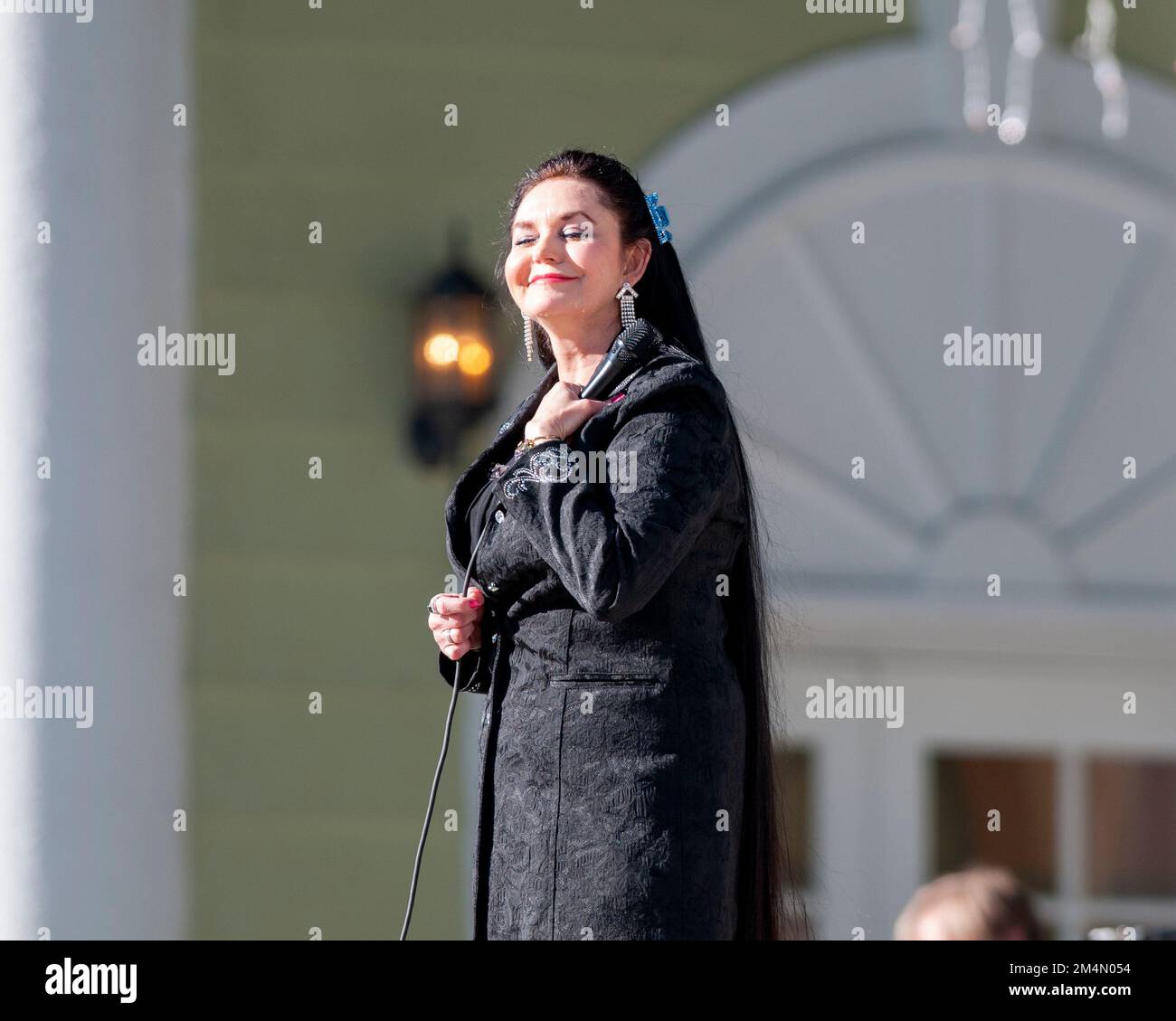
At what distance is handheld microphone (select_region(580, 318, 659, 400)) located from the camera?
2.55 m

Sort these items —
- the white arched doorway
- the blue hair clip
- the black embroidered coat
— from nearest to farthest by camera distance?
1. the black embroidered coat
2. the blue hair clip
3. the white arched doorway

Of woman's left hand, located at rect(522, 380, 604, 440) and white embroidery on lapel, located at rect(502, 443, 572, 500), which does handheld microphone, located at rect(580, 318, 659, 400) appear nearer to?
woman's left hand, located at rect(522, 380, 604, 440)

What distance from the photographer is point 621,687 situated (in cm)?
245

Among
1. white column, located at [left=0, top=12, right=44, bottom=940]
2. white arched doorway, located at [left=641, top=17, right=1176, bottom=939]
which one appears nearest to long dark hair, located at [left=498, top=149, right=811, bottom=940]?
white column, located at [left=0, top=12, right=44, bottom=940]

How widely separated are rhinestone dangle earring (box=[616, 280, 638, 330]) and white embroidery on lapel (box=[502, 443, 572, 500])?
25cm

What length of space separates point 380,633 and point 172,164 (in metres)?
1.32

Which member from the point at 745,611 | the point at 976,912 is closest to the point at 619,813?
the point at 745,611

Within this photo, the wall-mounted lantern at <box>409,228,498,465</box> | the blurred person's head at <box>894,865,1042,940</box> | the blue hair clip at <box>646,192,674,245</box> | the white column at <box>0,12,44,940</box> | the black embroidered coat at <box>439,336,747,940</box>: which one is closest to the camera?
the black embroidered coat at <box>439,336,747,940</box>

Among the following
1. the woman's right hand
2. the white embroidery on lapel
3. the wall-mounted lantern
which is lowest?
the woman's right hand

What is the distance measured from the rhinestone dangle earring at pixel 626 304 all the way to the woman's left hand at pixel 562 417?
139 mm

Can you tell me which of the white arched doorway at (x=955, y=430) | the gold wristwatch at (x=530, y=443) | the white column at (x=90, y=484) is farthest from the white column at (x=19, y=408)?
the gold wristwatch at (x=530, y=443)

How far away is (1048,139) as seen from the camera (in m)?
5.47

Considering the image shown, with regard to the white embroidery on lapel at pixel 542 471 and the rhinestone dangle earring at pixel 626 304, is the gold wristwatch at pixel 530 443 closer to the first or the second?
the white embroidery on lapel at pixel 542 471

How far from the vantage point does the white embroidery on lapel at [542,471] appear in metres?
2.44
